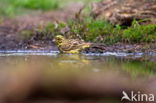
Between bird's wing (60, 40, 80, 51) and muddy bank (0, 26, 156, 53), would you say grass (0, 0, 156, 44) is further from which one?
bird's wing (60, 40, 80, 51)

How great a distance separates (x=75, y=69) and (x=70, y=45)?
7.26 ft

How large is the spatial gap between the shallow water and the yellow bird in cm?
21

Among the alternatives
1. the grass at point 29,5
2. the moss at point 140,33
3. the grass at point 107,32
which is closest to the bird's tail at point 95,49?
the grass at point 107,32

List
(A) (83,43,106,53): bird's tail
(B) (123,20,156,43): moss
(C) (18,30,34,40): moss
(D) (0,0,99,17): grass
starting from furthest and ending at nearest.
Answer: (D) (0,0,99,17): grass → (C) (18,30,34,40): moss → (B) (123,20,156,43): moss → (A) (83,43,106,53): bird's tail

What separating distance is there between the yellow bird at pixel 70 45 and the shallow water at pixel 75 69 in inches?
8.1

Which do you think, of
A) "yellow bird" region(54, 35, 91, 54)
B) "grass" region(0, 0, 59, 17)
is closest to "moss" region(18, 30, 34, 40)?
"yellow bird" region(54, 35, 91, 54)

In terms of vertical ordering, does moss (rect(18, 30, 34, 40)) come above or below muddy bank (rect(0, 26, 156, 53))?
above

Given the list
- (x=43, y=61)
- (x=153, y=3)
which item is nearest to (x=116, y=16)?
(x=153, y=3)

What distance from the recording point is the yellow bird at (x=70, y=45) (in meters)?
10.6

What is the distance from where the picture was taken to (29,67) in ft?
29.6

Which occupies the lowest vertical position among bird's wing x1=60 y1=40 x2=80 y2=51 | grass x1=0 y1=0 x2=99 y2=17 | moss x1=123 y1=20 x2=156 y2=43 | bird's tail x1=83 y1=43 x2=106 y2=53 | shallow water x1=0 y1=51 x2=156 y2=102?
shallow water x1=0 y1=51 x2=156 y2=102

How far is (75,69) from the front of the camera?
8453mm

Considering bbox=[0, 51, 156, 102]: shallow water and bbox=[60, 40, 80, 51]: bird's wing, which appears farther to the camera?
bbox=[60, 40, 80, 51]: bird's wing

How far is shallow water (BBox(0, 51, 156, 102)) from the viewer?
23.4 ft
